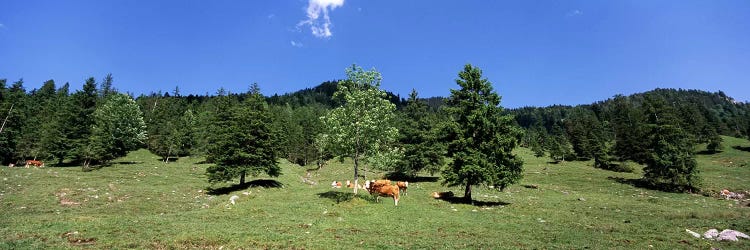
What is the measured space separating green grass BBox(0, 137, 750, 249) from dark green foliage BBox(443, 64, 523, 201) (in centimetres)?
268

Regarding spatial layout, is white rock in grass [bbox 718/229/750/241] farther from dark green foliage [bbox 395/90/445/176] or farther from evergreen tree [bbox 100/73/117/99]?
evergreen tree [bbox 100/73/117/99]

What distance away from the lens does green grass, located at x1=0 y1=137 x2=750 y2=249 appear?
17547 millimetres

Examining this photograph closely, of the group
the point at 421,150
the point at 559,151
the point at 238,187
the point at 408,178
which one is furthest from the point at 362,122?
the point at 559,151

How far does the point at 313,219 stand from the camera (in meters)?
23.6

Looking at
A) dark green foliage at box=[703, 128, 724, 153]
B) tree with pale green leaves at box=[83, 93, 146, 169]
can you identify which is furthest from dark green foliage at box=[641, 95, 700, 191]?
tree with pale green leaves at box=[83, 93, 146, 169]

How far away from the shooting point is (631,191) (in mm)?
48406

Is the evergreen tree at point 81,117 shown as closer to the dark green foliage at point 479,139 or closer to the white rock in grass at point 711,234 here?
the dark green foliage at point 479,139

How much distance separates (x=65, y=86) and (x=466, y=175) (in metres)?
175

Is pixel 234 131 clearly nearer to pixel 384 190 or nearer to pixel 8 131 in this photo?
pixel 384 190

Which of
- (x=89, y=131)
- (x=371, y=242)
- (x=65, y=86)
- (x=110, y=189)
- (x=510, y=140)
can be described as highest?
(x=65, y=86)

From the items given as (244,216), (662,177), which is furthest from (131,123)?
(662,177)

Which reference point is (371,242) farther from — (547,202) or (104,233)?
(547,202)

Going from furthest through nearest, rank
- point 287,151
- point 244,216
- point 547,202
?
point 287,151, point 547,202, point 244,216

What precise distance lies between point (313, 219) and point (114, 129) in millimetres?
56991
